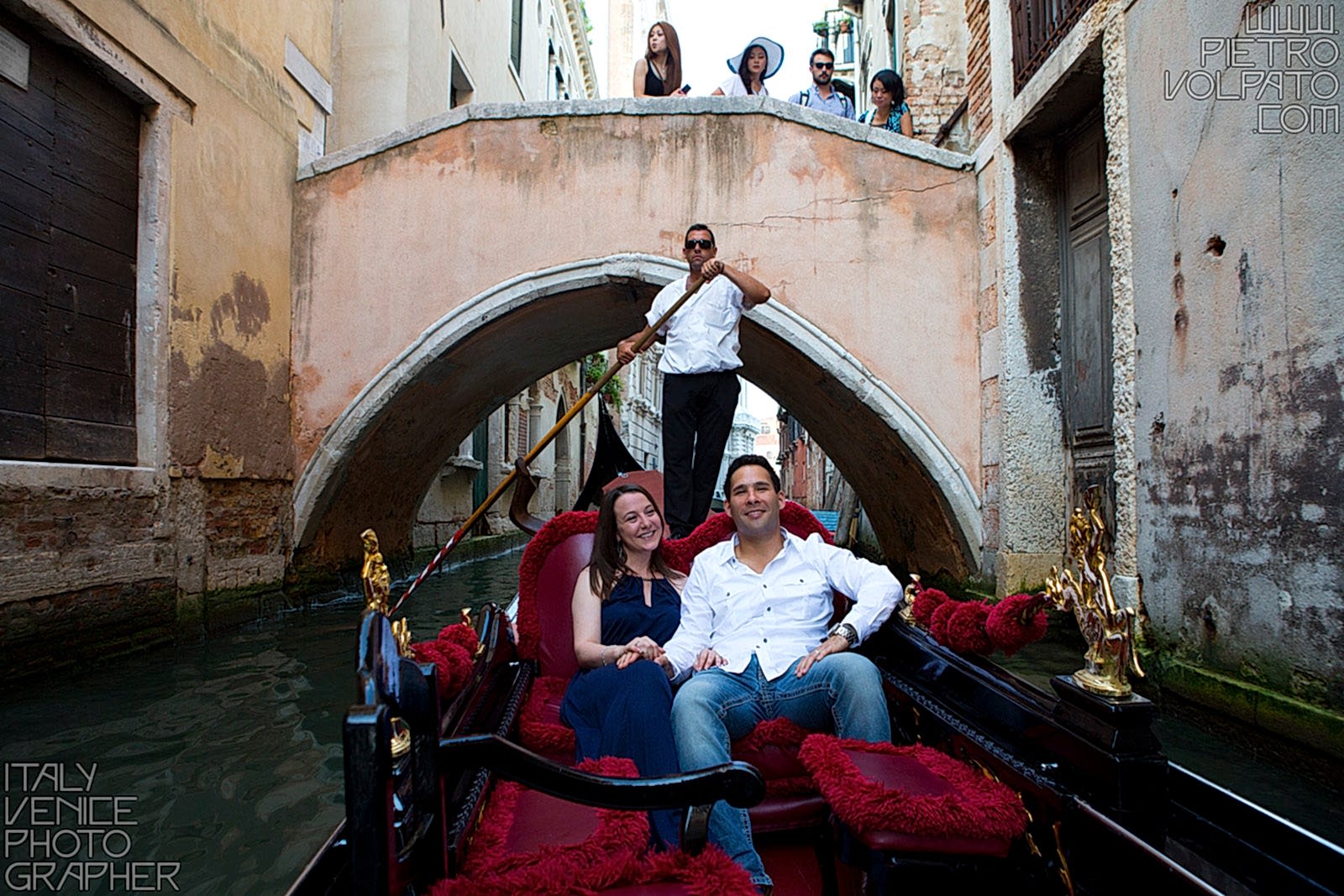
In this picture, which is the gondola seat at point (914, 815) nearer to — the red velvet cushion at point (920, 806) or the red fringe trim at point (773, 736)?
the red velvet cushion at point (920, 806)

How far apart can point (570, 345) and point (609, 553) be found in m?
3.92

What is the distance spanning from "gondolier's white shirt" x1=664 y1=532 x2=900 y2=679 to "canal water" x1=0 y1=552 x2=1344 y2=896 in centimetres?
89

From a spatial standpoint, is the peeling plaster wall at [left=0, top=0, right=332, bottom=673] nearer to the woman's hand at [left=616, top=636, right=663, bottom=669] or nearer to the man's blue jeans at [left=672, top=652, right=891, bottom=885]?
the woman's hand at [left=616, top=636, right=663, bottom=669]

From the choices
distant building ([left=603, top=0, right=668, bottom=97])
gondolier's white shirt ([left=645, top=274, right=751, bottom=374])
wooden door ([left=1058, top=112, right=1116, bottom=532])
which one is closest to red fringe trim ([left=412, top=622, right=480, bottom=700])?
gondolier's white shirt ([left=645, top=274, right=751, bottom=374])

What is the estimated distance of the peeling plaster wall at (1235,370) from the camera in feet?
6.29

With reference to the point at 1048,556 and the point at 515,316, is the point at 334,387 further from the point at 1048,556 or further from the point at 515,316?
the point at 1048,556

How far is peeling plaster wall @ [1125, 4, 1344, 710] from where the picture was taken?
1916 mm

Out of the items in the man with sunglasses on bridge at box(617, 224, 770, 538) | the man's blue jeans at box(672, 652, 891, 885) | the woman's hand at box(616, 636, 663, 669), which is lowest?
the man's blue jeans at box(672, 652, 891, 885)

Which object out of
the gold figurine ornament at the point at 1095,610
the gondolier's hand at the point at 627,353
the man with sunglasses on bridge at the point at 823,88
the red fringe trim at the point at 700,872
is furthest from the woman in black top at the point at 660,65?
the red fringe trim at the point at 700,872

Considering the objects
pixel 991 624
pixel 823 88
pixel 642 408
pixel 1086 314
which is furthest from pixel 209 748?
pixel 642 408

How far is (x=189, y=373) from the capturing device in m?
3.69

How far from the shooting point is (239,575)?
3.98 metres

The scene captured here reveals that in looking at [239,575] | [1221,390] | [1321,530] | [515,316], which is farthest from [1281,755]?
[239,575]

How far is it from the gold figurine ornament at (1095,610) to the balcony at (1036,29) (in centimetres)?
253
